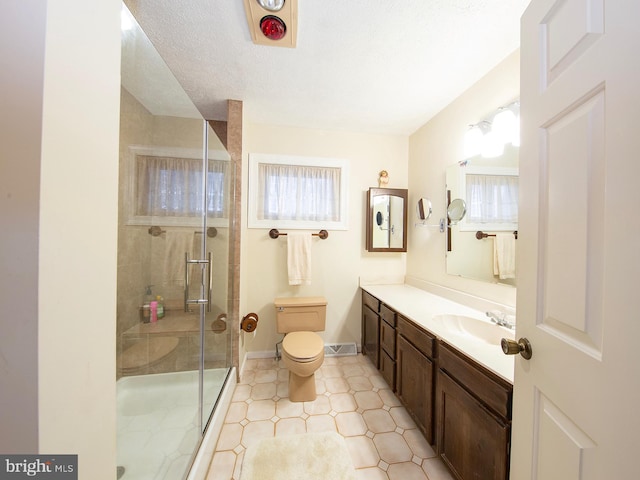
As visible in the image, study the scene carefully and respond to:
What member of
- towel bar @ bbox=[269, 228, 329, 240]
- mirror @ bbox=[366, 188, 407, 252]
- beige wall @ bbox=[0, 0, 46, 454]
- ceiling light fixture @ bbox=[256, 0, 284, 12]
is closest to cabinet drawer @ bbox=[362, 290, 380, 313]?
mirror @ bbox=[366, 188, 407, 252]

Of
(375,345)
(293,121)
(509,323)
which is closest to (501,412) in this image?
(509,323)

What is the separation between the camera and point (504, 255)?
1392mm

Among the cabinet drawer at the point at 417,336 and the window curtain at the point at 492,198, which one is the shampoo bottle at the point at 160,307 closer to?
the cabinet drawer at the point at 417,336

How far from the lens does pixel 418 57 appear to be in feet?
4.63

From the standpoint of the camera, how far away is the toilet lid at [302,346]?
5.39ft

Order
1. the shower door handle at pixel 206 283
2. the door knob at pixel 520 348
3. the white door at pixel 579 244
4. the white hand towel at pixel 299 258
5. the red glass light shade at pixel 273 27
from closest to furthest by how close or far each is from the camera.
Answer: the white door at pixel 579 244, the door knob at pixel 520 348, the red glass light shade at pixel 273 27, the shower door handle at pixel 206 283, the white hand towel at pixel 299 258

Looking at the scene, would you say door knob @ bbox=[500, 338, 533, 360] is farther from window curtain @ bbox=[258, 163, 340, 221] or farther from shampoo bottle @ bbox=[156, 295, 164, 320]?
window curtain @ bbox=[258, 163, 340, 221]

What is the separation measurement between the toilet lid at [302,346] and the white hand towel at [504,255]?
134 cm

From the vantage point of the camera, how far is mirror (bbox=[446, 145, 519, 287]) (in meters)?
1.36

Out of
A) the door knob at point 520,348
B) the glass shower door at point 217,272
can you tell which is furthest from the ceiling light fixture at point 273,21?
the door knob at point 520,348

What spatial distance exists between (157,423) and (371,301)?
5.53 ft

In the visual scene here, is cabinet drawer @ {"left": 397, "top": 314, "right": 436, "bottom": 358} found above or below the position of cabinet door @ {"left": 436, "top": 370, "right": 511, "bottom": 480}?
above

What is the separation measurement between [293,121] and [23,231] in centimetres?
225

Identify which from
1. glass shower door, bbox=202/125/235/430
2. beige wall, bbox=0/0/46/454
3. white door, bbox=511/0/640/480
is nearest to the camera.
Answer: beige wall, bbox=0/0/46/454
